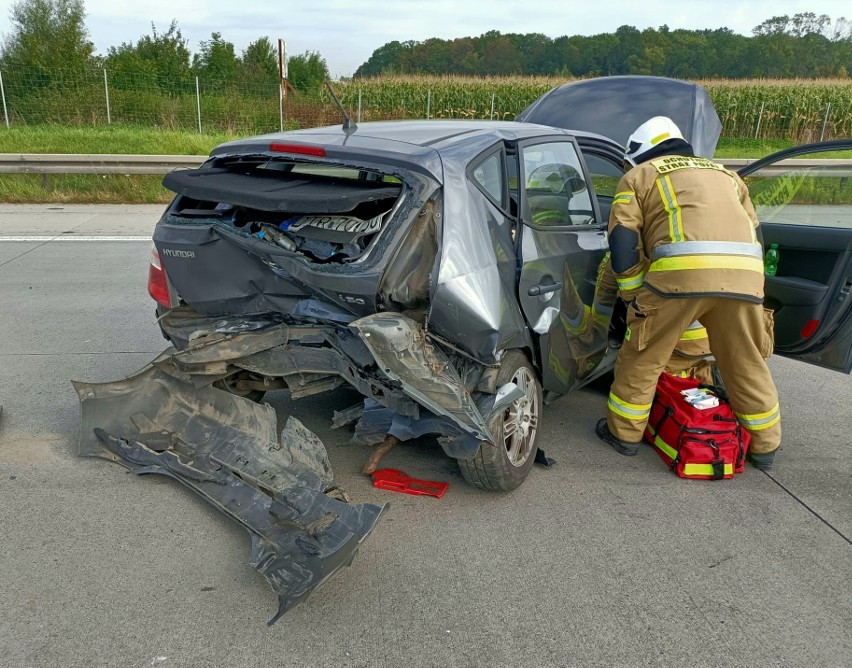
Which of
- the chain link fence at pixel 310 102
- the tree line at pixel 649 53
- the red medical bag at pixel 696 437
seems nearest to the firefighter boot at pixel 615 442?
the red medical bag at pixel 696 437

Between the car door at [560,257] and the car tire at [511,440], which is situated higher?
the car door at [560,257]

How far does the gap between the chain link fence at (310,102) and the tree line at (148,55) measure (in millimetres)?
725

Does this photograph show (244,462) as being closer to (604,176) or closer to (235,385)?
(235,385)

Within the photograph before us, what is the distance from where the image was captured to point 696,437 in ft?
12.1

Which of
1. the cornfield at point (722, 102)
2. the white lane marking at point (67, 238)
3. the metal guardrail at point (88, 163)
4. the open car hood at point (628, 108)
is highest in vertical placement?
the cornfield at point (722, 102)

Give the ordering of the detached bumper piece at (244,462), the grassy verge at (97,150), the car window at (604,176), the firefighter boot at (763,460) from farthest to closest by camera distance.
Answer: the grassy verge at (97,150) → the car window at (604,176) → the firefighter boot at (763,460) → the detached bumper piece at (244,462)

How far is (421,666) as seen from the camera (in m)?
2.35

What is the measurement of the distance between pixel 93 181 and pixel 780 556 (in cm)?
1204

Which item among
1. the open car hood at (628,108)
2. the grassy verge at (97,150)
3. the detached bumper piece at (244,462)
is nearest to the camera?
the detached bumper piece at (244,462)

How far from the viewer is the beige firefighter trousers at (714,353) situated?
3.69 m

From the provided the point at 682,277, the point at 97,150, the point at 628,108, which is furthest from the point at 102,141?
the point at 682,277

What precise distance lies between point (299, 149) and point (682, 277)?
1948 mm

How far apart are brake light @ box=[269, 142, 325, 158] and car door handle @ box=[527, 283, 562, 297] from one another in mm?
1128

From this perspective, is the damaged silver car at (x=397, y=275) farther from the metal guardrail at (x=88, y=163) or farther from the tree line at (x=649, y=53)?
the tree line at (x=649, y=53)
